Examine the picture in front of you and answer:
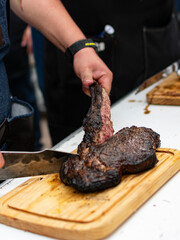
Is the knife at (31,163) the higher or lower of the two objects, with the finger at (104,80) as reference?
lower

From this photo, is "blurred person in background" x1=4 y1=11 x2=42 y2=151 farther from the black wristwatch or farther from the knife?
the knife

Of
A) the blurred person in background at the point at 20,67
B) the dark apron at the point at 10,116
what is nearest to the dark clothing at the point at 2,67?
the dark apron at the point at 10,116

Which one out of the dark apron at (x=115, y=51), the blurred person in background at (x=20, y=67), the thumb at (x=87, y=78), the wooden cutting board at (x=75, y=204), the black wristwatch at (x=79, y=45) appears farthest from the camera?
the blurred person in background at (x=20, y=67)

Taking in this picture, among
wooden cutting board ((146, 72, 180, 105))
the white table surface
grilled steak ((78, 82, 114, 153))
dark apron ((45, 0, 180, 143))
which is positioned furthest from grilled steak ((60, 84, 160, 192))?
dark apron ((45, 0, 180, 143))

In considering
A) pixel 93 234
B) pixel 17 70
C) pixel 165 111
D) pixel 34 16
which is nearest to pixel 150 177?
pixel 93 234

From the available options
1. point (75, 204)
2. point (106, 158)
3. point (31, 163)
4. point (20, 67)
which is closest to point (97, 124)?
point (106, 158)

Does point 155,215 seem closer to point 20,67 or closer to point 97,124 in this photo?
point 97,124

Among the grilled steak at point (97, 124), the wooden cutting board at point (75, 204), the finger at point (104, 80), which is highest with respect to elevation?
the finger at point (104, 80)

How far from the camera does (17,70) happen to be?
4469 millimetres

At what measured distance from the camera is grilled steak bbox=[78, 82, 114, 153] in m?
1.67

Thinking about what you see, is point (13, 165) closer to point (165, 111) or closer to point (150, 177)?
point (150, 177)

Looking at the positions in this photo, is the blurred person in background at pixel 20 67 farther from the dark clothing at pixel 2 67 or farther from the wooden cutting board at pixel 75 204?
the wooden cutting board at pixel 75 204

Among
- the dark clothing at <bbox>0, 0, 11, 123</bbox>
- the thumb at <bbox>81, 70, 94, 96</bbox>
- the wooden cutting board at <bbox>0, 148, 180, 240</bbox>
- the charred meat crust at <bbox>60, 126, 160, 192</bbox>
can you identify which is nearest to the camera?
the wooden cutting board at <bbox>0, 148, 180, 240</bbox>

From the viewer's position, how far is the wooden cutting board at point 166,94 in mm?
2375
